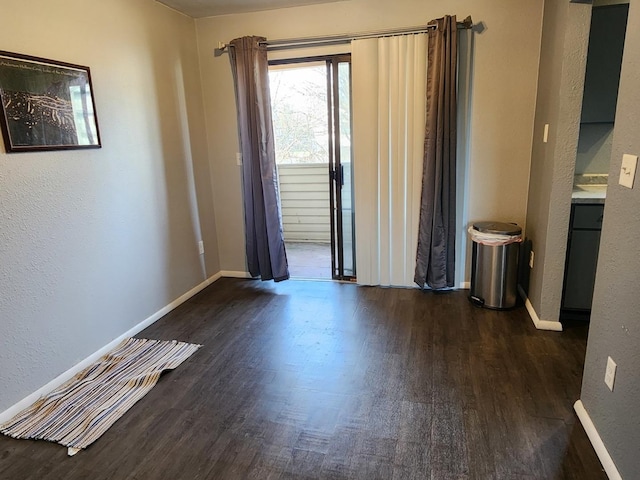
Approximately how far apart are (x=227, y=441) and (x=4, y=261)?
1.45 m

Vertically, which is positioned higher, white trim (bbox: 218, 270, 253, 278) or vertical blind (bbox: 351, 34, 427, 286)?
vertical blind (bbox: 351, 34, 427, 286)

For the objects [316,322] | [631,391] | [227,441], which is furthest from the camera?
[316,322]

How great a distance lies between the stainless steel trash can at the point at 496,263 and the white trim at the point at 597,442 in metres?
1.21

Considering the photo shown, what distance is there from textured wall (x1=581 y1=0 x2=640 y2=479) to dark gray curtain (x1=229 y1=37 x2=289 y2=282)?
8.39 ft

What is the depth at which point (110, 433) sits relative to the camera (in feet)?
6.62

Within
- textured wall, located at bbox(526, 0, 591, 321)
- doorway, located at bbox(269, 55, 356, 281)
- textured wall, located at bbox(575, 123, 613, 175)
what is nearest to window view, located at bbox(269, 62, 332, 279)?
doorway, located at bbox(269, 55, 356, 281)

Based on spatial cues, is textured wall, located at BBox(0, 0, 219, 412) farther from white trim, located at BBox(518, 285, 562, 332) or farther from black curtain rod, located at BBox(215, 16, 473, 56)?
white trim, located at BBox(518, 285, 562, 332)

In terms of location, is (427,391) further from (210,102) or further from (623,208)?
(210,102)

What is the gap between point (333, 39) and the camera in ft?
11.1

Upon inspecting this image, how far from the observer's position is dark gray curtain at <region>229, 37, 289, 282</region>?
11.4 feet

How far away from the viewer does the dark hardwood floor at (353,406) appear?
5.80 ft

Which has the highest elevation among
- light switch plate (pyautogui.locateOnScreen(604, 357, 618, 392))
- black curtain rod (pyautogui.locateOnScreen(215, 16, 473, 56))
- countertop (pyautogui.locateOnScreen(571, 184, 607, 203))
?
black curtain rod (pyautogui.locateOnScreen(215, 16, 473, 56))

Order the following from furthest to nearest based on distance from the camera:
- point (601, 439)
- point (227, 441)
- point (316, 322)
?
point (316, 322) → point (227, 441) → point (601, 439)

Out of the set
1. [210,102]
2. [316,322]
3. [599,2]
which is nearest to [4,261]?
[316,322]
